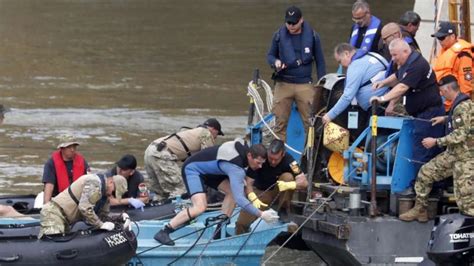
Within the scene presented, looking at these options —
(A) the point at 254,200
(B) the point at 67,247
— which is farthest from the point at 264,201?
(B) the point at 67,247

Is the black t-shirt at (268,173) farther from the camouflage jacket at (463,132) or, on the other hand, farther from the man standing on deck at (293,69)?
the camouflage jacket at (463,132)

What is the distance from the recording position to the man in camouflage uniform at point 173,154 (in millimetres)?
13773

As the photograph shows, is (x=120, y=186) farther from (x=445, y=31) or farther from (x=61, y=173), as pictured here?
(x=445, y=31)

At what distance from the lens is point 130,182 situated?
1317 centimetres

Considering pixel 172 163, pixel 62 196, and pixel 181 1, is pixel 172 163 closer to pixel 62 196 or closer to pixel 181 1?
pixel 62 196

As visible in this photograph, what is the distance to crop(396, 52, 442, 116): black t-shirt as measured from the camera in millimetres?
11047

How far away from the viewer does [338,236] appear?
11.2 m

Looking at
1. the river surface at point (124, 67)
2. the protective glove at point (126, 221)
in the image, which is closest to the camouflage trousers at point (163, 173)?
the river surface at point (124, 67)

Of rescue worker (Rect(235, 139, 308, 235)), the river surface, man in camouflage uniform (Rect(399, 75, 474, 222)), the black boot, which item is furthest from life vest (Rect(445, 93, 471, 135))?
the river surface

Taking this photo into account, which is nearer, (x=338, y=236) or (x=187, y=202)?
(x=338, y=236)

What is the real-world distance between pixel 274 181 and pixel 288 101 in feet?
4.63

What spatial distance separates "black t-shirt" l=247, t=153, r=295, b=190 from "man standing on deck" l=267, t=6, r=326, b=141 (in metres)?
1.19

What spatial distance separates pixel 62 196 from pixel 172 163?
261cm

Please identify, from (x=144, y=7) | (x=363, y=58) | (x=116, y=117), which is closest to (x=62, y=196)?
(x=363, y=58)
